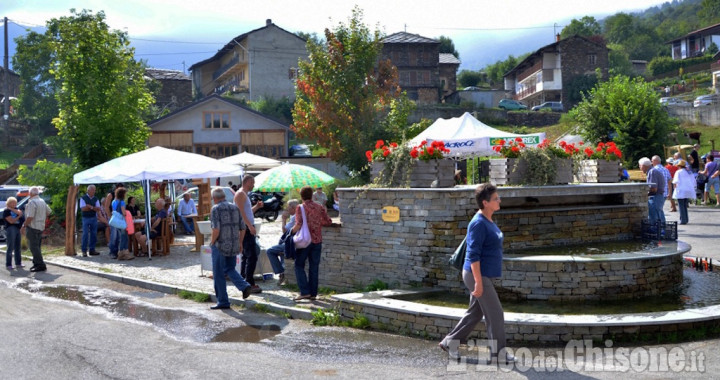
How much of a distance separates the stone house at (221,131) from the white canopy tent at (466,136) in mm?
24684

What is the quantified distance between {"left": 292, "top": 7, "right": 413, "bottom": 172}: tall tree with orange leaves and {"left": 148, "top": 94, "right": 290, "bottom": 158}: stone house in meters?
13.9

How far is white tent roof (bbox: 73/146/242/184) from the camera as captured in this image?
53.1 feet

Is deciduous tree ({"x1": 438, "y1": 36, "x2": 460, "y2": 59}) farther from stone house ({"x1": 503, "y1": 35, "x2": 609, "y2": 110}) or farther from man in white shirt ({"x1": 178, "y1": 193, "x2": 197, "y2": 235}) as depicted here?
man in white shirt ({"x1": 178, "y1": 193, "x2": 197, "y2": 235})

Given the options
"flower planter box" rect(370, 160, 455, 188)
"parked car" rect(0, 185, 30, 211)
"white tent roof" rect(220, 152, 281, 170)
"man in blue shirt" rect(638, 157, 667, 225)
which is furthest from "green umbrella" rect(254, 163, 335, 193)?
"white tent roof" rect(220, 152, 281, 170)

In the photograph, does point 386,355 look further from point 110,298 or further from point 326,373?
point 110,298

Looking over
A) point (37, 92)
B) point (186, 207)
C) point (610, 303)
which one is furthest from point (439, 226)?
point (37, 92)

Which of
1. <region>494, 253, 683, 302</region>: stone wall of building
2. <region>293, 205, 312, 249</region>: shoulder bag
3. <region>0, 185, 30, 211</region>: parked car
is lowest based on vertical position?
<region>494, 253, 683, 302</region>: stone wall of building

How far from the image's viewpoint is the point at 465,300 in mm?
9188

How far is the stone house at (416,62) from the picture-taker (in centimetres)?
7100

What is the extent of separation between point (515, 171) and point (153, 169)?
9.18 meters

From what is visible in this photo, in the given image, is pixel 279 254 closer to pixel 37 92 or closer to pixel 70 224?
pixel 70 224

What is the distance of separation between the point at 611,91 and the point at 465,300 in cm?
2951

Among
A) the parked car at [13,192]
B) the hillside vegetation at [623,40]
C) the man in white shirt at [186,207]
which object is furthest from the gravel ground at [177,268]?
the hillside vegetation at [623,40]

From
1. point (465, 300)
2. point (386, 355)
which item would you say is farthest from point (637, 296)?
point (386, 355)
